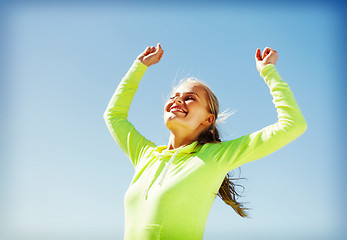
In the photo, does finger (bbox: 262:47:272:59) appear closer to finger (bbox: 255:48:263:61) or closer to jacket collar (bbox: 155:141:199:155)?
finger (bbox: 255:48:263:61)

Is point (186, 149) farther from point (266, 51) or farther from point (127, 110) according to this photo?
point (266, 51)

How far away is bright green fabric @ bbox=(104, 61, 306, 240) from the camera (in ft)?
8.80

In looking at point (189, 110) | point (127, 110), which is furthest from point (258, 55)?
point (127, 110)

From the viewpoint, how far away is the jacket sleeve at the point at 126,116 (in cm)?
345

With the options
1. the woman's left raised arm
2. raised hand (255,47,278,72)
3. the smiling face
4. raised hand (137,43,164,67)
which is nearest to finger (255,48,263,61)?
raised hand (255,47,278,72)

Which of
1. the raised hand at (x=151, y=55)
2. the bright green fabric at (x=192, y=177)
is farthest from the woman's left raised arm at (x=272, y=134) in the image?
the raised hand at (x=151, y=55)

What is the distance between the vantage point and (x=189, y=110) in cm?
312

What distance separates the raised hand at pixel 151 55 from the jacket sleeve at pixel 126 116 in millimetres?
51

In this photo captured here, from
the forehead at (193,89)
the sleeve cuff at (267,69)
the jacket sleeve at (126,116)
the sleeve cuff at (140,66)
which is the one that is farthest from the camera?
the sleeve cuff at (140,66)

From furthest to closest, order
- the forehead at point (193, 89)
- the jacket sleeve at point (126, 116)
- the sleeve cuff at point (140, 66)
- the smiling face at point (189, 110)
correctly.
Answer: the sleeve cuff at point (140, 66) < the jacket sleeve at point (126, 116) < the forehead at point (193, 89) < the smiling face at point (189, 110)

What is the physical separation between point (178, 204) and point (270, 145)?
30.7 inches

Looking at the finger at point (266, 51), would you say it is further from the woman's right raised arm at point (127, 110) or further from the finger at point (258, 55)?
the woman's right raised arm at point (127, 110)

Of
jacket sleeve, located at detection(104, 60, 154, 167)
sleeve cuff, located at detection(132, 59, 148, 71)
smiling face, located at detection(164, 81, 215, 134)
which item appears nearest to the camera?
smiling face, located at detection(164, 81, 215, 134)

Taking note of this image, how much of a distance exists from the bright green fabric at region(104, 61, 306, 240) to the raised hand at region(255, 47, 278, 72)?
0.21 feet
